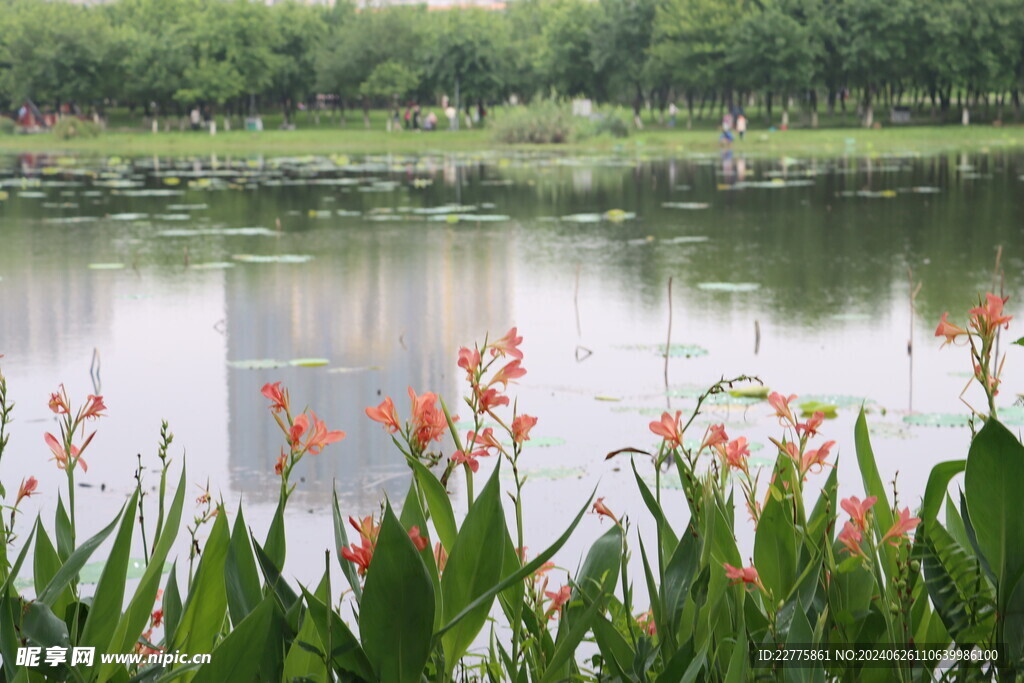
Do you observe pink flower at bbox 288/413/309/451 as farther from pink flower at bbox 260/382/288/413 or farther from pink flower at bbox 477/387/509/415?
pink flower at bbox 477/387/509/415

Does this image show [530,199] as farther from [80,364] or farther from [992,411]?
[992,411]

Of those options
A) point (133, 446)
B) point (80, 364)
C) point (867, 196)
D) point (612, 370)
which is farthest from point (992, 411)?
point (867, 196)

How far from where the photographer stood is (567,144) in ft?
141

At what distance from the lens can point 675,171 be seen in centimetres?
2745

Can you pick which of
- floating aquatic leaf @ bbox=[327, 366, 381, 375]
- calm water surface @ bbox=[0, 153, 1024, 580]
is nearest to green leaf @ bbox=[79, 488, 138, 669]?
calm water surface @ bbox=[0, 153, 1024, 580]

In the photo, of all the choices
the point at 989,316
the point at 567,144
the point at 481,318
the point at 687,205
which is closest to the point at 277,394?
the point at 989,316

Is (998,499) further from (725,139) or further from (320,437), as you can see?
(725,139)

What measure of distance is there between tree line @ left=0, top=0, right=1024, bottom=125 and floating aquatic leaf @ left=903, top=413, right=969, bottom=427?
162ft

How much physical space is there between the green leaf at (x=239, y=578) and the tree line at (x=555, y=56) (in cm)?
5334

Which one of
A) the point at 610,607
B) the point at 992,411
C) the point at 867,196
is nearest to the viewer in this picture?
the point at 992,411

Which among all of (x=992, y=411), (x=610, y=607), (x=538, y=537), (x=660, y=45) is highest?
(x=660, y=45)

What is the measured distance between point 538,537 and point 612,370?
270 cm

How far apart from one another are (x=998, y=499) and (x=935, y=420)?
380cm

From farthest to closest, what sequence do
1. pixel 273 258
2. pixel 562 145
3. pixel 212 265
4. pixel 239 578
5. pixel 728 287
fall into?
pixel 562 145 → pixel 273 258 → pixel 212 265 → pixel 728 287 → pixel 239 578
